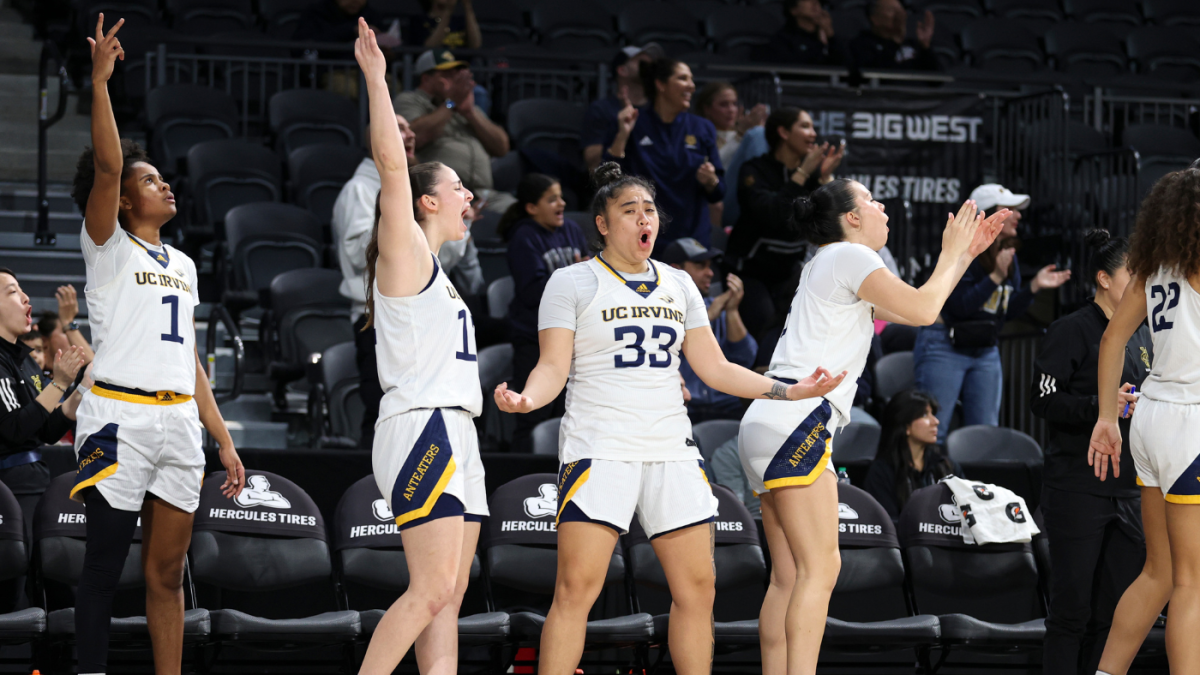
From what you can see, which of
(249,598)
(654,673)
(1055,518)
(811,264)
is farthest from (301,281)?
(1055,518)

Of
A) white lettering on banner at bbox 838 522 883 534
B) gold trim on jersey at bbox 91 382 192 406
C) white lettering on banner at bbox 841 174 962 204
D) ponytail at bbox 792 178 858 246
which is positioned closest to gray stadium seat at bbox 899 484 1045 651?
white lettering on banner at bbox 838 522 883 534

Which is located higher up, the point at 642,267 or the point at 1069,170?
the point at 1069,170

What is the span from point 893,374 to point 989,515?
2.07 metres

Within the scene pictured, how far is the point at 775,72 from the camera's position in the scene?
9047mm

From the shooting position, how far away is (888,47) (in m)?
9.95

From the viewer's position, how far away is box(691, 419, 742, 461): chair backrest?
20.7 ft

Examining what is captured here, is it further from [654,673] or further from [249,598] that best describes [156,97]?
[654,673]

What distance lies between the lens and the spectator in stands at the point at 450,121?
795cm

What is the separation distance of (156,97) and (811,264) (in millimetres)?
5781

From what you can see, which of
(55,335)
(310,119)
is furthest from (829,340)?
(310,119)

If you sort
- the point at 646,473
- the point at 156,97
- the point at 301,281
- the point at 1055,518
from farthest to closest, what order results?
the point at 156,97, the point at 301,281, the point at 1055,518, the point at 646,473

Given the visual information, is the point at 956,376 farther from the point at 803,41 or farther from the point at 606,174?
the point at 803,41

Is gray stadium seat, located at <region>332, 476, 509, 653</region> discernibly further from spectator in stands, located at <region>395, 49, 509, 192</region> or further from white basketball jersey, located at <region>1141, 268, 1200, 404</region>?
spectator in stands, located at <region>395, 49, 509, 192</region>

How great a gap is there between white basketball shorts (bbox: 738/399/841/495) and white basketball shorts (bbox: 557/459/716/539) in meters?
0.25
